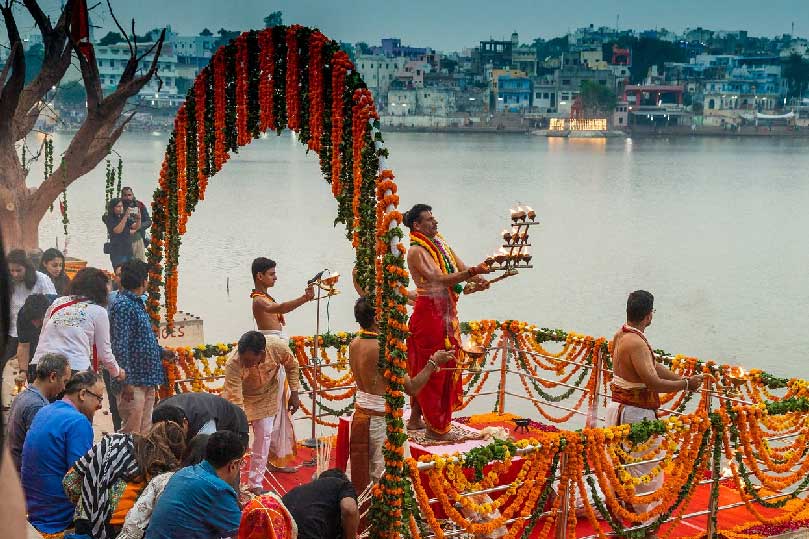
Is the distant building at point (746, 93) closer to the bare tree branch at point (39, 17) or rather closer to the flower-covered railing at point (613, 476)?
the bare tree branch at point (39, 17)

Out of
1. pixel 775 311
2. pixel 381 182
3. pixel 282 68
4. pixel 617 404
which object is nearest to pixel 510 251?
pixel 381 182

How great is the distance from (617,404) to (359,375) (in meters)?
1.94

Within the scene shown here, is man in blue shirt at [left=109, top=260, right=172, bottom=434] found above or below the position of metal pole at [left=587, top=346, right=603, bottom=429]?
above

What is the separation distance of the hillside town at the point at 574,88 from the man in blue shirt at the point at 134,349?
125445 millimetres

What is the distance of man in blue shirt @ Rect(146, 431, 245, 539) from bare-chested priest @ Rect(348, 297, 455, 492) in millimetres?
2051

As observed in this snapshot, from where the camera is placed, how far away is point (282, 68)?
8023 mm

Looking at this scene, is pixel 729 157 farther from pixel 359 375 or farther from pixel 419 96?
pixel 359 375

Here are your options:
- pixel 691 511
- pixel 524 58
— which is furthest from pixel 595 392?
pixel 524 58

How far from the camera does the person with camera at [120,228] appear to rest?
14.5 metres

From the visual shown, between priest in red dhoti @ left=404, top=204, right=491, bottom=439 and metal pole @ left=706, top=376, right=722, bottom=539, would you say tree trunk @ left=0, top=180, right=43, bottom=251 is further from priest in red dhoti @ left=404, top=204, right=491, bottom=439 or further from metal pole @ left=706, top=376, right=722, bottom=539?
metal pole @ left=706, top=376, right=722, bottom=539

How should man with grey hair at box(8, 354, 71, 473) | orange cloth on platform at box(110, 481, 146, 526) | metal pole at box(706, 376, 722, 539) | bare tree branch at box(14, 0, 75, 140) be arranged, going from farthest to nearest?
1. bare tree branch at box(14, 0, 75, 140)
2. metal pole at box(706, 376, 722, 539)
3. man with grey hair at box(8, 354, 71, 473)
4. orange cloth on platform at box(110, 481, 146, 526)

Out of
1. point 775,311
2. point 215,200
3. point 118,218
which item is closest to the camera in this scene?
point 118,218

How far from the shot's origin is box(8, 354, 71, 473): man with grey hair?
19.9 ft

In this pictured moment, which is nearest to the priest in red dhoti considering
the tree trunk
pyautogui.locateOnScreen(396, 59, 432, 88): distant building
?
the tree trunk
